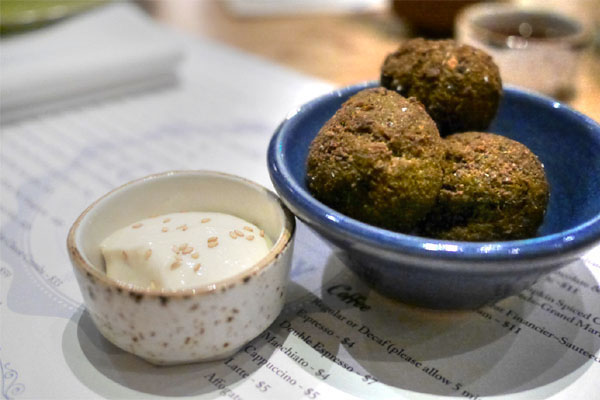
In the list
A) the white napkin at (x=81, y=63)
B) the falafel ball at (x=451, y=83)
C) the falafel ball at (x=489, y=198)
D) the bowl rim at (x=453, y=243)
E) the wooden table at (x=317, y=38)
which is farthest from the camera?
the wooden table at (x=317, y=38)

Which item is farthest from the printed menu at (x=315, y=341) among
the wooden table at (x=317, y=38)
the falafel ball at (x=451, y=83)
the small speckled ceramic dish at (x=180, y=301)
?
the wooden table at (x=317, y=38)

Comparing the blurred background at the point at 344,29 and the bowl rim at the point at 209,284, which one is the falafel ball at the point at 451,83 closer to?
the bowl rim at the point at 209,284

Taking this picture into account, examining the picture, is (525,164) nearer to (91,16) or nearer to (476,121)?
(476,121)

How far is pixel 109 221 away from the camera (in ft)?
2.34

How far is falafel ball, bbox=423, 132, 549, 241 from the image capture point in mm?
669

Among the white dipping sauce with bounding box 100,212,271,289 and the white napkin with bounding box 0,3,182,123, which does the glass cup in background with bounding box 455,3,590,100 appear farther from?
the white dipping sauce with bounding box 100,212,271,289

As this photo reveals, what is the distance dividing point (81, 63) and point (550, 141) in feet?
3.10

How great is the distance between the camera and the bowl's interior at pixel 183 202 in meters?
0.70

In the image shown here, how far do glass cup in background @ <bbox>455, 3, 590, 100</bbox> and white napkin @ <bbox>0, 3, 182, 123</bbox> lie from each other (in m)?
0.68

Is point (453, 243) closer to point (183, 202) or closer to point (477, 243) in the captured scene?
point (477, 243)

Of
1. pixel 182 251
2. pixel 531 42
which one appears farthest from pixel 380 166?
pixel 531 42

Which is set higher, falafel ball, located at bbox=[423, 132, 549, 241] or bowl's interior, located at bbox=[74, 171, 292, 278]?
falafel ball, located at bbox=[423, 132, 549, 241]

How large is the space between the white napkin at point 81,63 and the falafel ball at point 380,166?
75cm

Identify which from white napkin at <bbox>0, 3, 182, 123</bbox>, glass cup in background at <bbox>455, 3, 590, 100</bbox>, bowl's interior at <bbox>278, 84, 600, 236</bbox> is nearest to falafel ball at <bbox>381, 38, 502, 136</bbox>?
bowl's interior at <bbox>278, 84, 600, 236</bbox>
